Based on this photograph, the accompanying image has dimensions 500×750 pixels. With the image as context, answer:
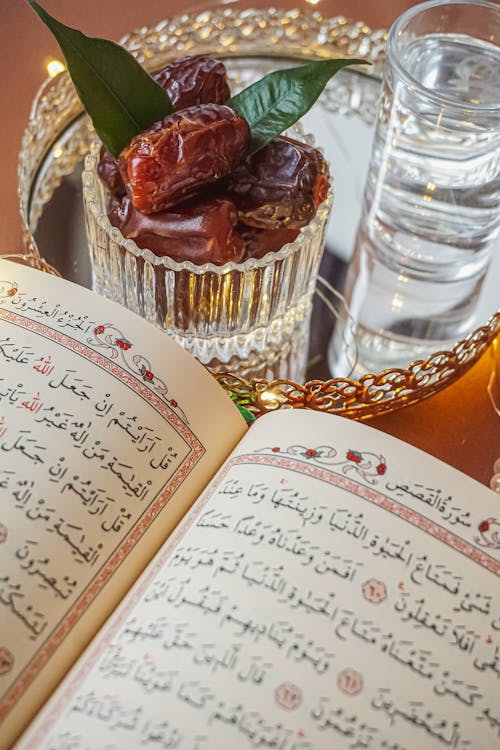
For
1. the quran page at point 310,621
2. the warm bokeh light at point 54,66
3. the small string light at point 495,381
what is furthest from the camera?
the warm bokeh light at point 54,66

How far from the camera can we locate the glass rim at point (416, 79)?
2.18ft

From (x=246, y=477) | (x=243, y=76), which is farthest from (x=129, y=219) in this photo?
(x=243, y=76)

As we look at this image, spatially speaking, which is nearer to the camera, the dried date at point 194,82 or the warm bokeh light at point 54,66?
the dried date at point 194,82

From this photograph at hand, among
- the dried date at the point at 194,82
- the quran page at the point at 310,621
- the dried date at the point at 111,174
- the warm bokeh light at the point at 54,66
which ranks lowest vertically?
the quran page at the point at 310,621

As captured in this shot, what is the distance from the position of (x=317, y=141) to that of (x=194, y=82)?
8.0 inches

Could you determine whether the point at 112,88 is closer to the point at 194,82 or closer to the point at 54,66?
the point at 194,82

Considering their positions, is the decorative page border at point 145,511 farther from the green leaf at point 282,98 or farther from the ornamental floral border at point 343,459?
the green leaf at point 282,98

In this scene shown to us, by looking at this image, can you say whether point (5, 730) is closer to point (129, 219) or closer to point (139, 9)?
point (129, 219)

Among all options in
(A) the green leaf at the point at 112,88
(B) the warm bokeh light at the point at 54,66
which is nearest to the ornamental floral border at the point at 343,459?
(A) the green leaf at the point at 112,88

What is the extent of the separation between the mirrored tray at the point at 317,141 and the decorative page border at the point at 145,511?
8 centimetres

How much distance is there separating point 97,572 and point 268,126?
0.32 m

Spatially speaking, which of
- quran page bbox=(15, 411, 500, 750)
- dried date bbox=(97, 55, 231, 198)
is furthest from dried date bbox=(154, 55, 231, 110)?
quran page bbox=(15, 411, 500, 750)

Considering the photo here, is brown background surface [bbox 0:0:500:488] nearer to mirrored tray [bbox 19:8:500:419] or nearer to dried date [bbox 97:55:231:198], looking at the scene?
mirrored tray [bbox 19:8:500:419]

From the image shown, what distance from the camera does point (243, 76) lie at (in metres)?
0.86
